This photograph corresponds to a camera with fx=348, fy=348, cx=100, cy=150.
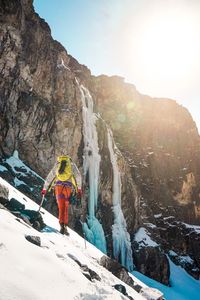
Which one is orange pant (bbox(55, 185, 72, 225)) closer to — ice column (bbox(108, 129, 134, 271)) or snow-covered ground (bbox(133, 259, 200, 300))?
ice column (bbox(108, 129, 134, 271))

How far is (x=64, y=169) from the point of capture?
379 inches

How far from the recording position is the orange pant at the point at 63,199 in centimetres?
938

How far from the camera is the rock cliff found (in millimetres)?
30250

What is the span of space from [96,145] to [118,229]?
9.86 m

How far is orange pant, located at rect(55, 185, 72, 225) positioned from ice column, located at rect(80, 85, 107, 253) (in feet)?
73.1

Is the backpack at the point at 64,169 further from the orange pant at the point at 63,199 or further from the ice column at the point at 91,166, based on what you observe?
the ice column at the point at 91,166

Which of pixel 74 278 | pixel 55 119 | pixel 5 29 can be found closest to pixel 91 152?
pixel 55 119

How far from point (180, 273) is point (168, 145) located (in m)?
25.1

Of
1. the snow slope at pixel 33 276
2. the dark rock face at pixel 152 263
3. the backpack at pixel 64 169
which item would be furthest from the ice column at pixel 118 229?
the snow slope at pixel 33 276

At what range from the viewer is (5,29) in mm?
30656

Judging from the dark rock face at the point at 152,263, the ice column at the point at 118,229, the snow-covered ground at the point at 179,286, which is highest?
the ice column at the point at 118,229

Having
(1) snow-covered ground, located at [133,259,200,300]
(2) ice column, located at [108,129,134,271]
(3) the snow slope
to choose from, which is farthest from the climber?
(1) snow-covered ground, located at [133,259,200,300]

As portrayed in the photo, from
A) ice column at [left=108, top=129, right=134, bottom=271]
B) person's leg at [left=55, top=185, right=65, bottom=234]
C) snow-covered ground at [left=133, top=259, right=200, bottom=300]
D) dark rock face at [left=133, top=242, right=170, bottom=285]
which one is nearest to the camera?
person's leg at [left=55, top=185, right=65, bottom=234]

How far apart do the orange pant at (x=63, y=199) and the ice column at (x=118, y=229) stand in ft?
93.7
